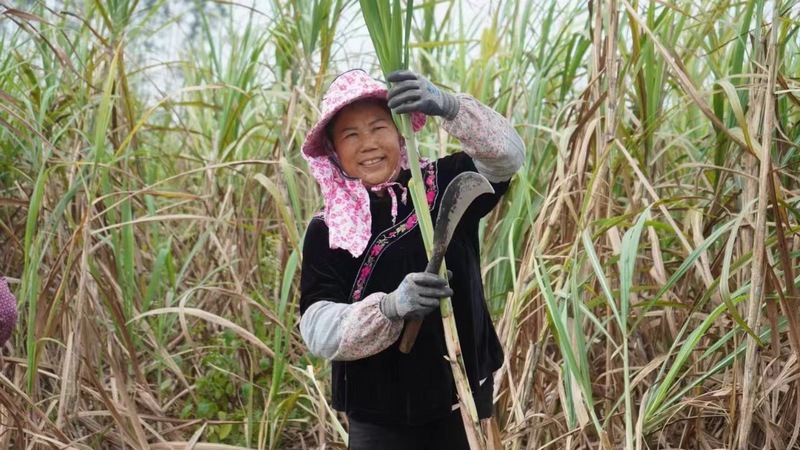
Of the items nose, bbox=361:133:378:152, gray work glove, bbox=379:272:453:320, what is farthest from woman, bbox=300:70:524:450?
gray work glove, bbox=379:272:453:320

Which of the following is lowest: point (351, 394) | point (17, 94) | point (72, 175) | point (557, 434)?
point (557, 434)

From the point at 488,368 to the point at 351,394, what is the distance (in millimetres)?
226

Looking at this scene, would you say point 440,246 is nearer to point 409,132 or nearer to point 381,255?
point 409,132

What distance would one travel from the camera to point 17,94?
2.76 metres

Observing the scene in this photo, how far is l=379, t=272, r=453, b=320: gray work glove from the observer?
133 centimetres

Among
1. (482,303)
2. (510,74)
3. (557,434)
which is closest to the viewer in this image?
(482,303)

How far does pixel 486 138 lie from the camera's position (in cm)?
148

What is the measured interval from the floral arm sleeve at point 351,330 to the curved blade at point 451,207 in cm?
15

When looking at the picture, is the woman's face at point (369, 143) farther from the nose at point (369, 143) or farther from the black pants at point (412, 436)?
the black pants at point (412, 436)

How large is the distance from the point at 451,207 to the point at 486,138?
18 centimetres

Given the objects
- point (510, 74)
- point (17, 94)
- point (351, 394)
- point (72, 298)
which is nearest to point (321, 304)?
point (351, 394)

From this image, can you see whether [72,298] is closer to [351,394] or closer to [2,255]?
[2,255]

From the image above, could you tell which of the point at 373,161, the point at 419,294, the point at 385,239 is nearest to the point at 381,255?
the point at 385,239

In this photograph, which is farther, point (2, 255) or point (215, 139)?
point (215, 139)
